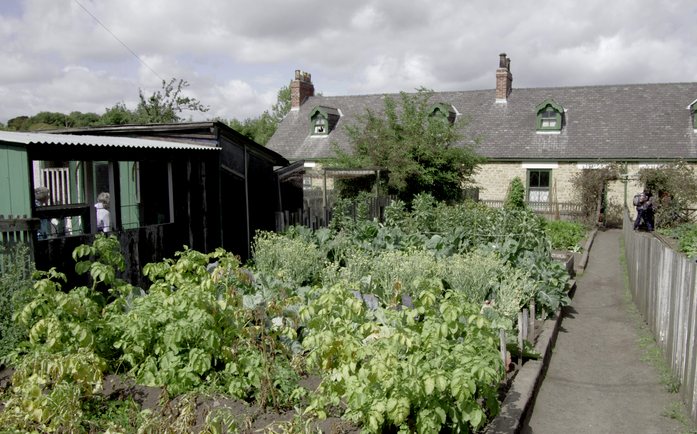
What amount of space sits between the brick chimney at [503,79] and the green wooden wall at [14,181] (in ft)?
76.5

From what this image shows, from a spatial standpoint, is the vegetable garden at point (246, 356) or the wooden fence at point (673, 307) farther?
the wooden fence at point (673, 307)

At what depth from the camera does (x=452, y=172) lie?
14.0 metres

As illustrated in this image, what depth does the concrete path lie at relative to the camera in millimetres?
4426

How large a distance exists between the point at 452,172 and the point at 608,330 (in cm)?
743

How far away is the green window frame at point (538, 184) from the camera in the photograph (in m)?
22.7

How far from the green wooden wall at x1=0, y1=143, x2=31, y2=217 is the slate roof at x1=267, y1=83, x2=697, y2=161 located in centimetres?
1658

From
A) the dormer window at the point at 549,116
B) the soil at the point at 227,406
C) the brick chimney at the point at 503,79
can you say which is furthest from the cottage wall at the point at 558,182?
the soil at the point at 227,406

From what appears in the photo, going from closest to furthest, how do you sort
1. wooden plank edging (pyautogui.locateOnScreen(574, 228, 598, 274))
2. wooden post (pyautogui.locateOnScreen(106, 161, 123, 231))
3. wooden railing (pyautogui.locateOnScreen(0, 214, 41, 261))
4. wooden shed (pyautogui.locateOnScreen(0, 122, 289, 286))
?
wooden railing (pyautogui.locateOnScreen(0, 214, 41, 261)) < wooden shed (pyautogui.locateOnScreen(0, 122, 289, 286)) < wooden post (pyautogui.locateOnScreen(106, 161, 123, 231)) < wooden plank edging (pyautogui.locateOnScreen(574, 228, 598, 274))

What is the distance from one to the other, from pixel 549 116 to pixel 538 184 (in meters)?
3.26

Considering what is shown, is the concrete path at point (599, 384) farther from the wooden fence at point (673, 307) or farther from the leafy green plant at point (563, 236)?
the leafy green plant at point (563, 236)

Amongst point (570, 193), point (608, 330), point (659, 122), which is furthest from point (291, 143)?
point (608, 330)

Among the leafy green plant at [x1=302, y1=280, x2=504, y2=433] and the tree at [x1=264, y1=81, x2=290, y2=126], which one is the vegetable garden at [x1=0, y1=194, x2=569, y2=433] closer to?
the leafy green plant at [x1=302, y1=280, x2=504, y2=433]

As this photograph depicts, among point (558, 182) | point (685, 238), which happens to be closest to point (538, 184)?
point (558, 182)

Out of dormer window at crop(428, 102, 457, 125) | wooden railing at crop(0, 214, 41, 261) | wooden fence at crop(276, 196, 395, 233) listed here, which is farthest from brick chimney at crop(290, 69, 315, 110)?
wooden railing at crop(0, 214, 41, 261)
